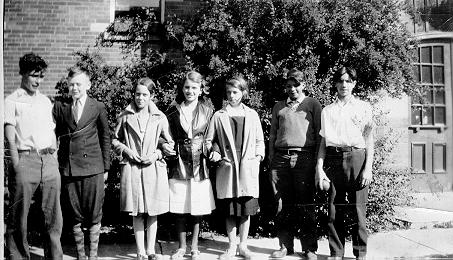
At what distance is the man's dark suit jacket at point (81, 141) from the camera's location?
4504mm

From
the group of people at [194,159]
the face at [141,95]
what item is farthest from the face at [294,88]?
the face at [141,95]

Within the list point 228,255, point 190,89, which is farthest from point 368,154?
point 190,89

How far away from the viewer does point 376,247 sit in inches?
223

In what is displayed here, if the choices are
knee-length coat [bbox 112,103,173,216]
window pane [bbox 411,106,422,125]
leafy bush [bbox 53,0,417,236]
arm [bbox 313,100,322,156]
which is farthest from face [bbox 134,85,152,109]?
window pane [bbox 411,106,422,125]

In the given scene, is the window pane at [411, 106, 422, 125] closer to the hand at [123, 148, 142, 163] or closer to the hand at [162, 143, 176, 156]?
the hand at [162, 143, 176, 156]

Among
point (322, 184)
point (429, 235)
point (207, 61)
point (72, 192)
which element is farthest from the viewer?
point (207, 61)

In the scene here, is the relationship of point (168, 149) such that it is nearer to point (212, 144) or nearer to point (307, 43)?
point (212, 144)

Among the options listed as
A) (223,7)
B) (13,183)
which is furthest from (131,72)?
(13,183)

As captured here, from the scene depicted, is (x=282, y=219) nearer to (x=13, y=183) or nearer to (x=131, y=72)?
(x=13, y=183)

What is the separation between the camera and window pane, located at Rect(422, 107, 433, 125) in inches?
252

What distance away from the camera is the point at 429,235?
6.07 meters

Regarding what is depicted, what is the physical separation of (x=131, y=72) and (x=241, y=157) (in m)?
2.70

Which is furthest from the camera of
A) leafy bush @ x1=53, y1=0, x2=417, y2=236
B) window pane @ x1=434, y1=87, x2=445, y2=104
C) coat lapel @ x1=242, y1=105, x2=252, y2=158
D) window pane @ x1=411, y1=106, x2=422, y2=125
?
window pane @ x1=411, y1=106, x2=422, y2=125

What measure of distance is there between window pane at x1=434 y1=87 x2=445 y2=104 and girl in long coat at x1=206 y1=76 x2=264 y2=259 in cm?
278
